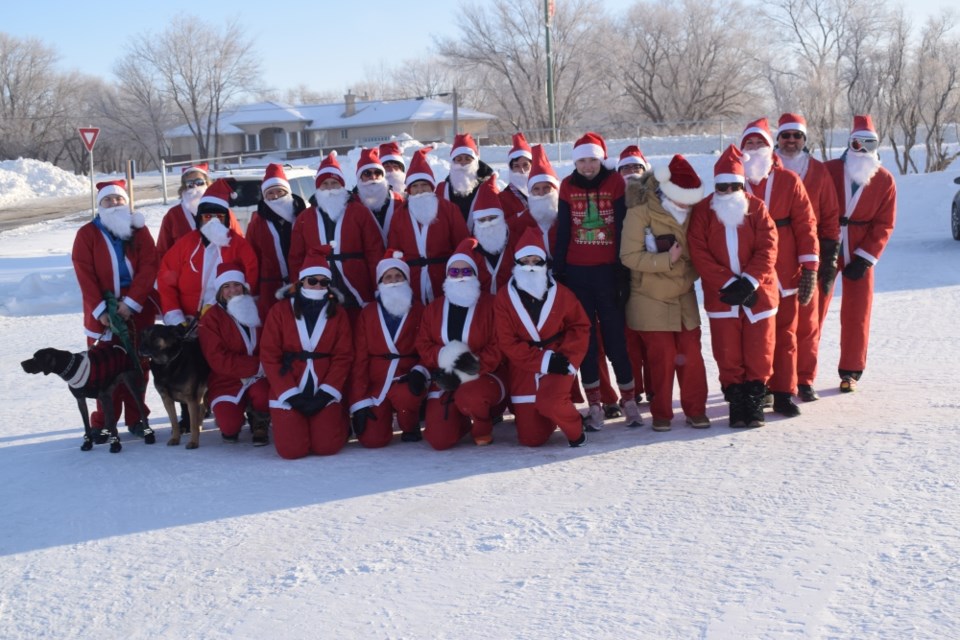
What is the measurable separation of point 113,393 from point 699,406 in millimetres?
3963

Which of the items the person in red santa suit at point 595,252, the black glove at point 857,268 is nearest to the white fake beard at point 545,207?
the person in red santa suit at point 595,252

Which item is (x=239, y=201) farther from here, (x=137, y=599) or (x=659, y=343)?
(x=137, y=599)

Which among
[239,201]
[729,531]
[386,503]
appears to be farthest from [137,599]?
[239,201]

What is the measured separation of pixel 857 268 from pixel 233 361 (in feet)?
14.4

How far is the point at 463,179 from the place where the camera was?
7.25 meters

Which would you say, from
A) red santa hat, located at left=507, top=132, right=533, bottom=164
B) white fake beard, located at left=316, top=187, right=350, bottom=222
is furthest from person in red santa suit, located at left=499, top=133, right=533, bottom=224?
white fake beard, located at left=316, top=187, right=350, bottom=222

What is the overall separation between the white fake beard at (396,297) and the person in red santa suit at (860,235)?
2966mm

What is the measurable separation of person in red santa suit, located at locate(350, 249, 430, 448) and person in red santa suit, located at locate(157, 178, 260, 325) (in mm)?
1031

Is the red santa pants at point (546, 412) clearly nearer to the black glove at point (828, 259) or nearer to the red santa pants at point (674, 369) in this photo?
the red santa pants at point (674, 369)

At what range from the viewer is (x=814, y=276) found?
19.9ft

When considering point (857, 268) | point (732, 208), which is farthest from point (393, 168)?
point (857, 268)

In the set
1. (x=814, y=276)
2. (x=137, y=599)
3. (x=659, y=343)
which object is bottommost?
(x=137, y=599)

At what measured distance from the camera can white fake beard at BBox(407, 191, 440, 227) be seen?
6.68 meters

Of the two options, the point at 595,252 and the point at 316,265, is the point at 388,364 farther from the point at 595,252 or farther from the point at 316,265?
the point at 595,252
